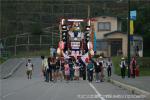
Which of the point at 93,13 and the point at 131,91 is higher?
the point at 93,13

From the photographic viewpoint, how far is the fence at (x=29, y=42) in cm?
8556

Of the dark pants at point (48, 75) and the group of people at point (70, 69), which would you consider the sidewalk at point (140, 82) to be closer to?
the group of people at point (70, 69)

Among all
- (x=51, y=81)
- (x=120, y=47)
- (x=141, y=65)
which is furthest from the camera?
(x=120, y=47)

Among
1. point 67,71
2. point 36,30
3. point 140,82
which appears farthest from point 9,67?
point 36,30

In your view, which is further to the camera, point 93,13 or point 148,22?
point 93,13

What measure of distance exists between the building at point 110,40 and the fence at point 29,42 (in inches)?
298

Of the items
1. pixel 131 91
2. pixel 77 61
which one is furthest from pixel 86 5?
pixel 131 91

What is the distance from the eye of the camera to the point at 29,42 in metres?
88.1

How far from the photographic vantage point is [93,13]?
103m

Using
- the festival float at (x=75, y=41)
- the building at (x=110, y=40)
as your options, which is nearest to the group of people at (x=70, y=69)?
the festival float at (x=75, y=41)

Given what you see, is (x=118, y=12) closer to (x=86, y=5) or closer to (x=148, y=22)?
(x=86, y=5)

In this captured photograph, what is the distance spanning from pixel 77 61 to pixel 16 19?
213 ft

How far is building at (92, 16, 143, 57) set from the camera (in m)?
76.8

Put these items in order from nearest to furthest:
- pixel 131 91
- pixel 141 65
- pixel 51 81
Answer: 1. pixel 131 91
2. pixel 51 81
3. pixel 141 65
